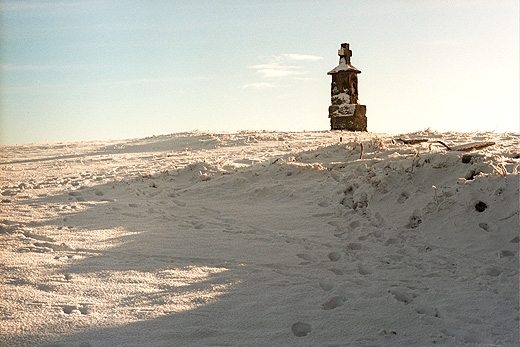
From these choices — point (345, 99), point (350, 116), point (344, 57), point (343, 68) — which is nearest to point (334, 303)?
point (350, 116)

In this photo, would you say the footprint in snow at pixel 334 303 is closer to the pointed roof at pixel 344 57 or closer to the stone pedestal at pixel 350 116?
the stone pedestal at pixel 350 116

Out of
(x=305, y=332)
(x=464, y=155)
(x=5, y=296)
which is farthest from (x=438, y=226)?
(x=5, y=296)

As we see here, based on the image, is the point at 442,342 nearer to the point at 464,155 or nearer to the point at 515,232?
the point at 515,232

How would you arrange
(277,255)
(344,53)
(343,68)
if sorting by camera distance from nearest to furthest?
(277,255), (343,68), (344,53)

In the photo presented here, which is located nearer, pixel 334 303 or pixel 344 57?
pixel 334 303

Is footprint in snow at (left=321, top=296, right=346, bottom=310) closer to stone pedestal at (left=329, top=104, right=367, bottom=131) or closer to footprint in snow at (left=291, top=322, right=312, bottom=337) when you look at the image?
footprint in snow at (left=291, top=322, right=312, bottom=337)

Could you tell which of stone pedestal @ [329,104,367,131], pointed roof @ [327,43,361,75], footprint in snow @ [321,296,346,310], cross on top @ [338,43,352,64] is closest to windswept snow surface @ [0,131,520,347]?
footprint in snow @ [321,296,346,310]

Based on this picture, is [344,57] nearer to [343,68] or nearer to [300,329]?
[343,68]

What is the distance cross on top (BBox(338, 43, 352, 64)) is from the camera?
51.1 ft

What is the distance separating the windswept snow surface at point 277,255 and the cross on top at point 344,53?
8.28 m

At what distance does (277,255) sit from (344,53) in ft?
40.9

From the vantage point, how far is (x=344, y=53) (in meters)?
15.6

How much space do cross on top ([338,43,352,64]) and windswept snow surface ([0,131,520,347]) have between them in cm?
828

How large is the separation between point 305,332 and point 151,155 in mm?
8974
